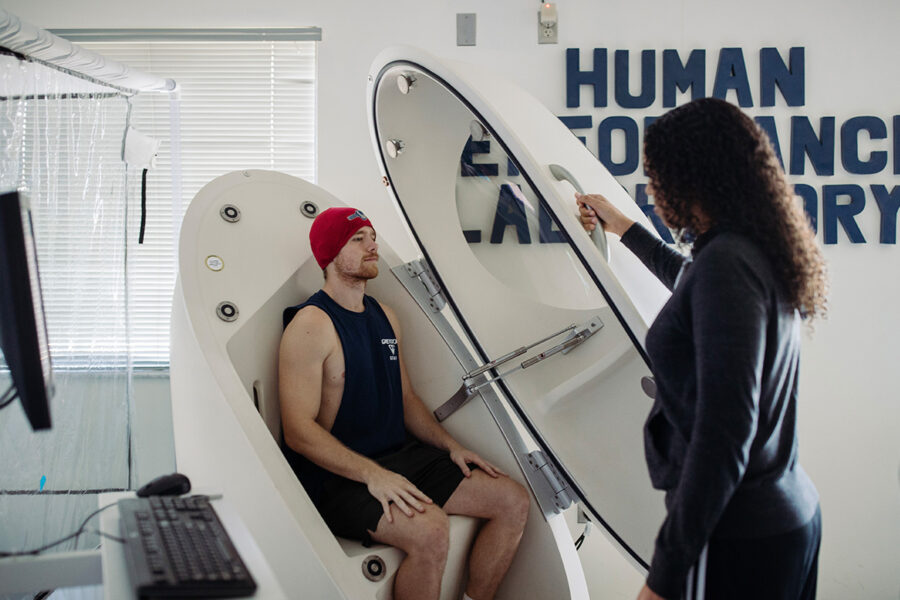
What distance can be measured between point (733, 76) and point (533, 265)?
63.4 inches

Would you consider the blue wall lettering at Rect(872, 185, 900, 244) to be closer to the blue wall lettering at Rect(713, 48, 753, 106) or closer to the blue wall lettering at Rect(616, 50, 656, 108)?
the blue wall lettering at Rect(713, 48, 753, 106)

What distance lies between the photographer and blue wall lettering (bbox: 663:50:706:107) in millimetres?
3035

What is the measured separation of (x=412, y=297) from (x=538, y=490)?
0.74 meters

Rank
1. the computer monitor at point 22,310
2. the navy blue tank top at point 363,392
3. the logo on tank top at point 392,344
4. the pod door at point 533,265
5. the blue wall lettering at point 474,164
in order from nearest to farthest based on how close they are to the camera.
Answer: the computer monitor at point 22,310 → the pod door at point 533,265 → the blue wall lettering at point 474,164 → the navy blue tank top at point 363,392 → the logo on tank top at point 392,344

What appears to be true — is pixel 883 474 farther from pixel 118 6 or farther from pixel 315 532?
pixel 118 6

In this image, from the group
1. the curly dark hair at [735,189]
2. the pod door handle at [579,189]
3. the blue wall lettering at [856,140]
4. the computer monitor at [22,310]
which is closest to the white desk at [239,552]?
the computer monitor at [22,310]

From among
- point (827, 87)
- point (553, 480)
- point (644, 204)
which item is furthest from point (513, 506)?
point (827, 87)

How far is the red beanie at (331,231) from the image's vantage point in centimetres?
225

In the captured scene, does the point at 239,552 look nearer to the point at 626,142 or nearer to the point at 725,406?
the point at 725,406

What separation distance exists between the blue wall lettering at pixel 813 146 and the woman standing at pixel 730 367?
2.00 meters

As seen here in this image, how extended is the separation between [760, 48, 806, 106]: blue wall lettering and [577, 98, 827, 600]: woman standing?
2030 millimetres

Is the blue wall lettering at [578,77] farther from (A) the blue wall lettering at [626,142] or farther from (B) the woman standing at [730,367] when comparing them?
(B) the woman standing at [730,367]

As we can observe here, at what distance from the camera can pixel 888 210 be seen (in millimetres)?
2994

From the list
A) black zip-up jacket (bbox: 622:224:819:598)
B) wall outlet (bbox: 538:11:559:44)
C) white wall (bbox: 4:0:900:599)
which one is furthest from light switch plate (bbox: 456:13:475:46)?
black zip-up jacket (bbox: 622:224:819:598)
